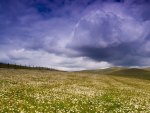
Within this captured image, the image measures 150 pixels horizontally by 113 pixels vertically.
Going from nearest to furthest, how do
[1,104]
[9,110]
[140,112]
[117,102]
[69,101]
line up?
1. [9,110]
2. [1,104]
3. [140,112]
4. [69,101]
5. [117,102]

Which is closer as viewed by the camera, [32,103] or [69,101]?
[32,103]

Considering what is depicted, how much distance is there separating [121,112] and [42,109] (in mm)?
6886

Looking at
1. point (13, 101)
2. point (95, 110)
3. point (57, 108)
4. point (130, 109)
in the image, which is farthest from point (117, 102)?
point (13, 101)

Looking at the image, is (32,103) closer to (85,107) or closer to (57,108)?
(57,108)

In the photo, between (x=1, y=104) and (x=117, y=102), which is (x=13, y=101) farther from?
(x=117, y=102)

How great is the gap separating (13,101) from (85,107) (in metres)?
6.47

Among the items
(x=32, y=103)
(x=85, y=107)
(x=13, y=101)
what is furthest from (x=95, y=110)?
(x=13, y=101)

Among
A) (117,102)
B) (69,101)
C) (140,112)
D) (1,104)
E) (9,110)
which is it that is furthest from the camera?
(117,102)

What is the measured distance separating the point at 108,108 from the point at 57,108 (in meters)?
5.08

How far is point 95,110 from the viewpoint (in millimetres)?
26156

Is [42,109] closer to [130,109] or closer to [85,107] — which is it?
[85,107]

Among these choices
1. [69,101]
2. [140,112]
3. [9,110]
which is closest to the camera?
[9,110]

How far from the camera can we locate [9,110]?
75.8 ft

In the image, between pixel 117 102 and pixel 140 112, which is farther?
pixel 117 102
